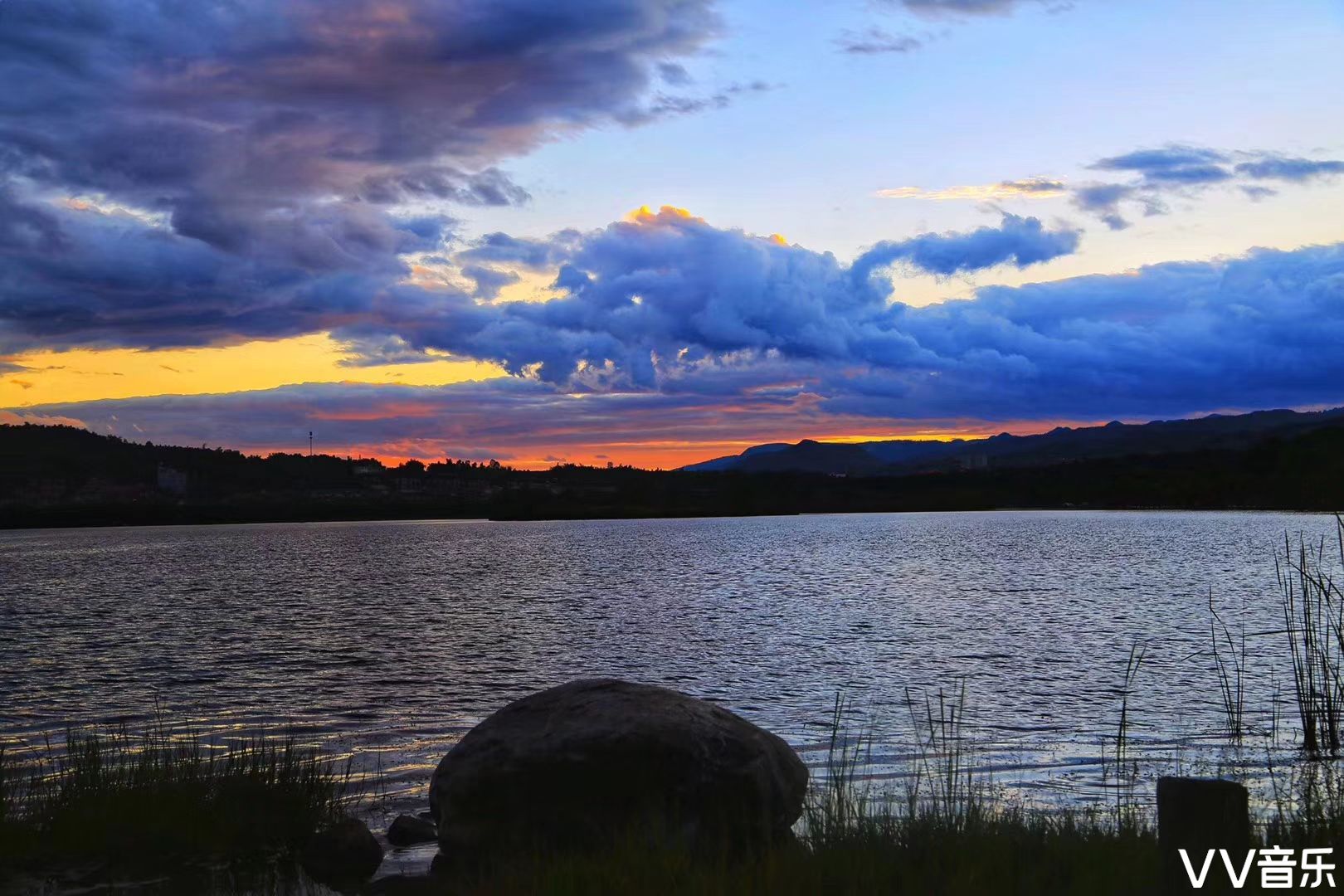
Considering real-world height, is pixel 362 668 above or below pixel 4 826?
below

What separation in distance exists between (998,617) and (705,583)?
2932 centimetres

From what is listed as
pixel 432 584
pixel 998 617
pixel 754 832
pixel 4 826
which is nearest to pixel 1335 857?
pixel 754 832

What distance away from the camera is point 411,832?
13.9 meters

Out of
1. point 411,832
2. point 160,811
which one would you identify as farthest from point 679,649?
point 160,811

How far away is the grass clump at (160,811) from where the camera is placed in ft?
39.8

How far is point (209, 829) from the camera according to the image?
12.8 meters

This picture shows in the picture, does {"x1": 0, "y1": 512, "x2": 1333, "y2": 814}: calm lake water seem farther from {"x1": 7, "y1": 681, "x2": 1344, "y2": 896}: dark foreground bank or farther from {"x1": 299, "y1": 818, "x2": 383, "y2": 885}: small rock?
{"x1": 299, "y1": 818, "x2": 383, "y2": 885}: small rock

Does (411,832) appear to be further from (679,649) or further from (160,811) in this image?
(679,649)

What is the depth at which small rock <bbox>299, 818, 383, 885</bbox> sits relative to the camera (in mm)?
12195

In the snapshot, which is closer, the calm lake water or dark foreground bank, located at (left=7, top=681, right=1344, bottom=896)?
dark foreground bank, located at (left=7, top=681, right=1344, bottom=896)

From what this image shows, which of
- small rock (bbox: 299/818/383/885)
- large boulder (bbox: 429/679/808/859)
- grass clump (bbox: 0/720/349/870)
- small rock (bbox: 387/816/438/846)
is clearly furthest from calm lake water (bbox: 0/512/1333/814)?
large boulder (bbox: 429/679/808/859)

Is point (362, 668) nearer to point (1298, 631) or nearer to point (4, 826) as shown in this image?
point (4, 826)

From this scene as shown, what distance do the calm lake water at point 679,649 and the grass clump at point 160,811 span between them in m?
2.20

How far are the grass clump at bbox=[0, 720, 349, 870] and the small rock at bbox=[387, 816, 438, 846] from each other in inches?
32.5
